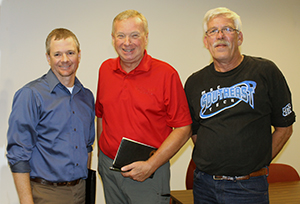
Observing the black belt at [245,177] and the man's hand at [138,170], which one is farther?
the man's hand at [138,170]

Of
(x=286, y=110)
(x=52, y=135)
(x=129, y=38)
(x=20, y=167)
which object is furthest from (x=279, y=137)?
(x=20, y=167)

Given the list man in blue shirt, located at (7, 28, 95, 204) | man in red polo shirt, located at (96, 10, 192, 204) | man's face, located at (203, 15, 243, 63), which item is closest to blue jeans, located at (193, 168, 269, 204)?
man in red polo shirt, located at (96, 10, 192, 204)

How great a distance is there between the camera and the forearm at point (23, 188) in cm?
171

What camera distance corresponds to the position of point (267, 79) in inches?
71.6

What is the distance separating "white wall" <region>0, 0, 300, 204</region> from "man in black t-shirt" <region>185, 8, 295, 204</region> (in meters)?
1.68

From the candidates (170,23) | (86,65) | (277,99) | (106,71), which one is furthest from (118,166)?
(170,23)

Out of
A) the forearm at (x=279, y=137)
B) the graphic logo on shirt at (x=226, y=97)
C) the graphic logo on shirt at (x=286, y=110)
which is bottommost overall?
the forearm at (x=279, y=137)

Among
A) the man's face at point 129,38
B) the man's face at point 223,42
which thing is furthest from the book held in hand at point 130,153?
the man's face at point 223,42

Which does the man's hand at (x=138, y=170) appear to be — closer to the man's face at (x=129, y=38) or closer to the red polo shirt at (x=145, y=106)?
the red polo shirt at (x=145, y=106)

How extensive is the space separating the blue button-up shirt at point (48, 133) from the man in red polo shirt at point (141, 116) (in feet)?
0.84

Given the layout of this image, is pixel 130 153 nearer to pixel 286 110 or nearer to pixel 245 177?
pixel 245 177

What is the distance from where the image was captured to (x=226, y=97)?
1845mm

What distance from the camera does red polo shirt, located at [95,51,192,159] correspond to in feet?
6.57

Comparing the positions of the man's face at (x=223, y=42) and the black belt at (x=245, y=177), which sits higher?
the man's face at (x=223, y=42)
